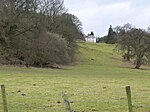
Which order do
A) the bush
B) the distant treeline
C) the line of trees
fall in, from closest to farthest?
the line of trees, the bush, the distant treeline

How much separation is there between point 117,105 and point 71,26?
7249 cm

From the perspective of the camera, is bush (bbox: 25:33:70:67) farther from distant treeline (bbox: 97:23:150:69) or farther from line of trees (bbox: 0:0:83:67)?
distant treeline (bbox: 97:23:150:69)

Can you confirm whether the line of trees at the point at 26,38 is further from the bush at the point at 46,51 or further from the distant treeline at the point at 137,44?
the distant treeline at the point at 137,44

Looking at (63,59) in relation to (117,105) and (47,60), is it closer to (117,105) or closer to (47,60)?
(47,60)

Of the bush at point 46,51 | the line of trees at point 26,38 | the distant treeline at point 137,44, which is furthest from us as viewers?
the distant treeline at point 137,44

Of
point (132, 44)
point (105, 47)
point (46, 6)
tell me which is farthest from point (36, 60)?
point (105, 47)

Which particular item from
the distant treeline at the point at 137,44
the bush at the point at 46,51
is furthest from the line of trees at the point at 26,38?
the distant treeline at the point at 137,44

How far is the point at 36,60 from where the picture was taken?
2729 inches

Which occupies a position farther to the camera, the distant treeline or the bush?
the distant treeline

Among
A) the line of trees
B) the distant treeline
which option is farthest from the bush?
the distant treeline

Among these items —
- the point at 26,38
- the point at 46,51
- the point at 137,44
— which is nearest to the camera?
the point at 26,38

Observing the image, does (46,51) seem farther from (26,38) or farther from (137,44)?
(137,44)

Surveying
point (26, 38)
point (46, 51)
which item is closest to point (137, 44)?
point (46, 51)

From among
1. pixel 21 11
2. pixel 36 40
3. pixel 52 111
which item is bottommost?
pixel 52 111
